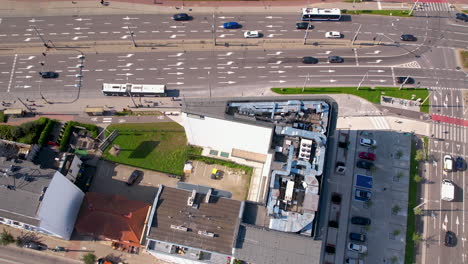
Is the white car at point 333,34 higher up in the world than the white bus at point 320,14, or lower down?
lower down

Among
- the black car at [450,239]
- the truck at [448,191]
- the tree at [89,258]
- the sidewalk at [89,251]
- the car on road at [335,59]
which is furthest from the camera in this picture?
the car on road at [335,59]

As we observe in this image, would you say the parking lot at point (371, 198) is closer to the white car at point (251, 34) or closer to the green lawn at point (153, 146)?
the white car at point (251, 34)

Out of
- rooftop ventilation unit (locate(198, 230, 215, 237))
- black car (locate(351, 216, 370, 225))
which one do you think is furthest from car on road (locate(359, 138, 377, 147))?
rooftop ventilation unit (locate(198, 230, 215, 237))

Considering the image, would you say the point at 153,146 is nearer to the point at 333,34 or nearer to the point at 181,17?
A: the point at 181,17

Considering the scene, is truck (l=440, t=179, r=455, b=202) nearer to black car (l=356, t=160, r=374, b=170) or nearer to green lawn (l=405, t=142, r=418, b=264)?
green lawn (l=405, t=142, r=418, b=264)

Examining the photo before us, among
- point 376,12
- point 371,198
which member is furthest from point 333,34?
point 371,198

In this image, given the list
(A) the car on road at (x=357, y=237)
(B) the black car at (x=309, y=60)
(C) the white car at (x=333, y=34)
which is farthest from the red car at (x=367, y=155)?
(C) the white car at (x=333, y=34)

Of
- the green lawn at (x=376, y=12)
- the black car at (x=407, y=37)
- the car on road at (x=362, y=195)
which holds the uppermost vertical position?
the green lawn at (x=376, y=12)
